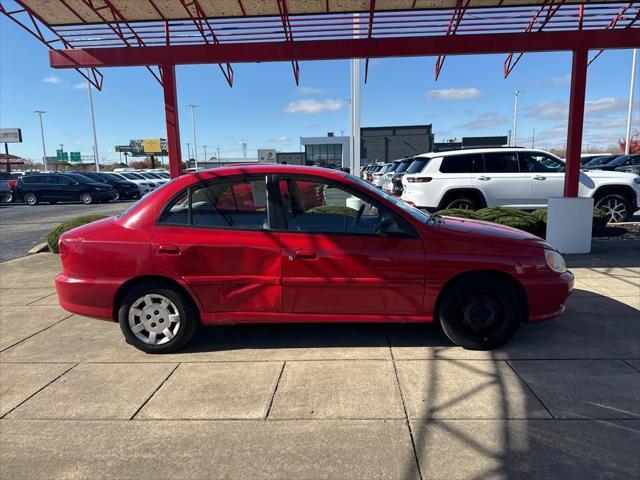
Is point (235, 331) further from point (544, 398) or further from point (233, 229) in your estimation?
point (544, 398)

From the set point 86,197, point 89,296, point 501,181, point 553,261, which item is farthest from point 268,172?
point 86,197

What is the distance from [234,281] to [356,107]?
8.75 meters

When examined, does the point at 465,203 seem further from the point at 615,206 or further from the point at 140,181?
the point at 140,181

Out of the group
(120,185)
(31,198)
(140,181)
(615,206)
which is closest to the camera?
(615,206)

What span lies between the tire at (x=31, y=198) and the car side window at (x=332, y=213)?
25164mm

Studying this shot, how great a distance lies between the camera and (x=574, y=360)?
147 inches

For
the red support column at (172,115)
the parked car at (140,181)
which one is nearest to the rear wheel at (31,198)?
the parked car at (140,181)

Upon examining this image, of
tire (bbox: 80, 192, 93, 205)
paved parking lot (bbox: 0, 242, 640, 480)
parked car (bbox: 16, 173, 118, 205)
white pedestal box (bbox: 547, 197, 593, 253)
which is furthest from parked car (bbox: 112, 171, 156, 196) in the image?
paved parking lot (bbox: 0, 242, 640, 480)

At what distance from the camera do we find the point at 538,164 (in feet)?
32.4

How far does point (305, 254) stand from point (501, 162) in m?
7.70

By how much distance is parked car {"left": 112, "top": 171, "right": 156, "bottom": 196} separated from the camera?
27848 mm

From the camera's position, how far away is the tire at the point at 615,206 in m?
9.96

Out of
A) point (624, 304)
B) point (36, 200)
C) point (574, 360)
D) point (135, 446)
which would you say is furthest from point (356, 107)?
point (36, 200)

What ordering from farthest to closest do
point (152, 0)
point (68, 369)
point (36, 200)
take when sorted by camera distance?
point (36, 200)
point (152, 0)
point (68, 369)
